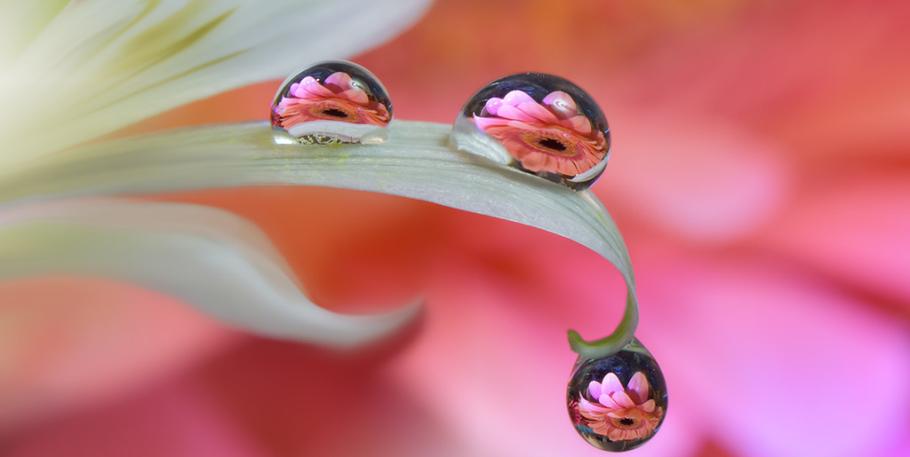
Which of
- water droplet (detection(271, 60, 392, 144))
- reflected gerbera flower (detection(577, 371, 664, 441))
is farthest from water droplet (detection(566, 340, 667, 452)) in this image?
water droplet (detection(271, 60, 392, 144))

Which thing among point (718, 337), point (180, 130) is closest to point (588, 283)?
point (718, 337)

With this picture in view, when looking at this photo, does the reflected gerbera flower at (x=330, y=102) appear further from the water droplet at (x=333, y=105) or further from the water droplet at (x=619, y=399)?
the water droplet at (x=619, y=399)

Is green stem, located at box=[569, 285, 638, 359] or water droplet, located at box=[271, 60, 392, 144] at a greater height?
water droplet, located at box=[271, 60, 392, 144]

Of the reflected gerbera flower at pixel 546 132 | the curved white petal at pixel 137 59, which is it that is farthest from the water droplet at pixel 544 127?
the curved white petal at pixel 137 59

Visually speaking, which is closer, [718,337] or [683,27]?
[718,337]

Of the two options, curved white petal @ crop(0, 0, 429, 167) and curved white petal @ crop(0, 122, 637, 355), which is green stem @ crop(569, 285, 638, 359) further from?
curved white petal @ crop(0, 0, 429, 167)

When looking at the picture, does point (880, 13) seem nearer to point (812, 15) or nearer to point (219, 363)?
point (812, 15)
